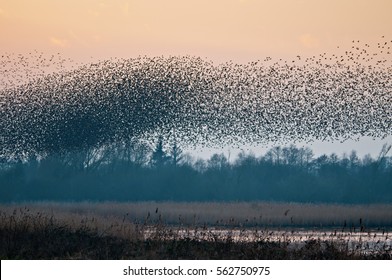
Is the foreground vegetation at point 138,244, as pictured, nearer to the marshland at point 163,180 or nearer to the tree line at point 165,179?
the marshland at point 163,180

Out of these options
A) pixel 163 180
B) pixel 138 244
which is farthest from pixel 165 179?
pixel 138 244

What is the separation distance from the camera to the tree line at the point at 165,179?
186ft

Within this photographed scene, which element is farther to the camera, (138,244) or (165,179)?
(165,179)

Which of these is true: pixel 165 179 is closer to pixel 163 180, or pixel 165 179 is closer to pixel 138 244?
pixel 163 180

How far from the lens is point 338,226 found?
32.6 m

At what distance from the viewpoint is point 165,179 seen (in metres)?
63.4

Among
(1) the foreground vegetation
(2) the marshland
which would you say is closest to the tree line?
Answer: (2) the marshland

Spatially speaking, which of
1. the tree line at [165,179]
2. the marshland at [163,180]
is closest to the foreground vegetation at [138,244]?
the marshland at [163,180]

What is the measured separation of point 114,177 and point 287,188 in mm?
14066

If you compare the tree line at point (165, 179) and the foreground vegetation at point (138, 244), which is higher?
the tree line at point (165, 179)

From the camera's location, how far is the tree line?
5681cm

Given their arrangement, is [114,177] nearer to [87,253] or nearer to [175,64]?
[175,64]
